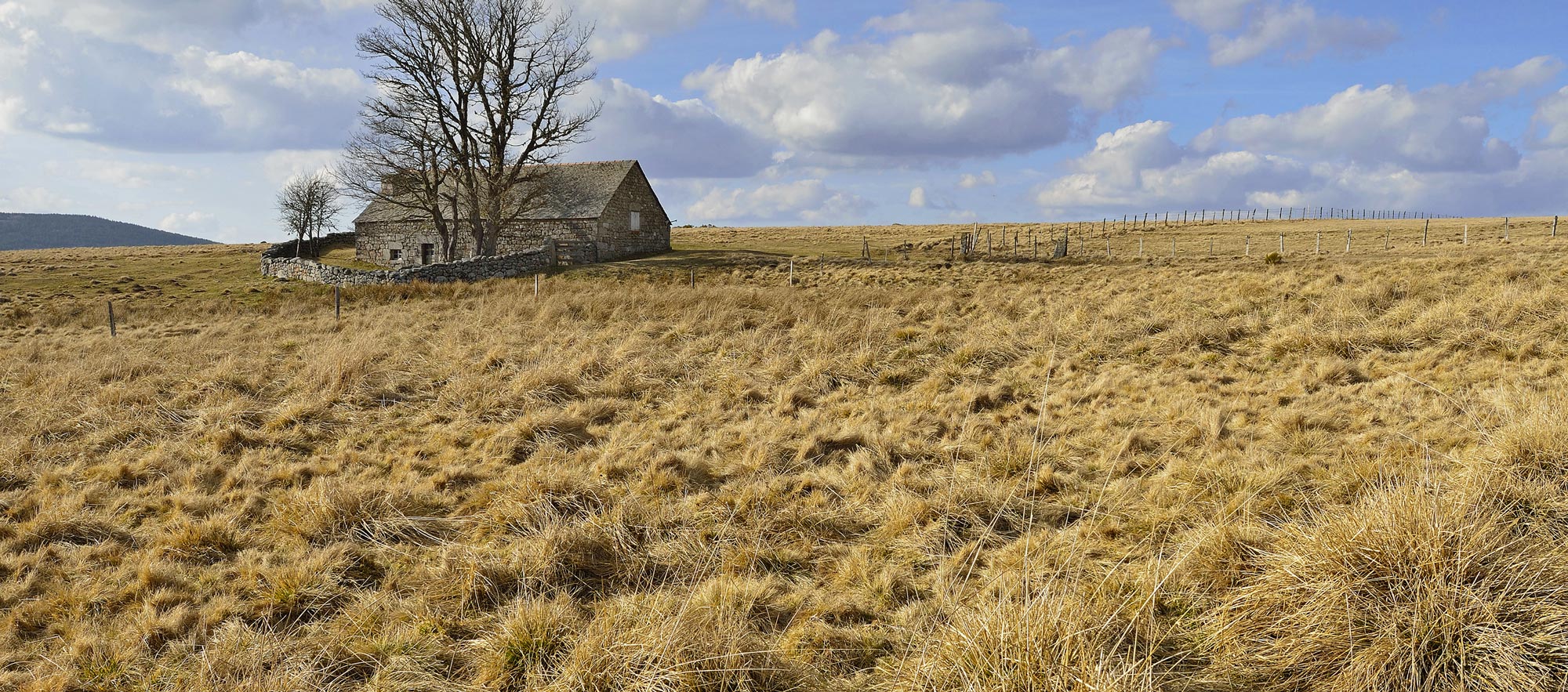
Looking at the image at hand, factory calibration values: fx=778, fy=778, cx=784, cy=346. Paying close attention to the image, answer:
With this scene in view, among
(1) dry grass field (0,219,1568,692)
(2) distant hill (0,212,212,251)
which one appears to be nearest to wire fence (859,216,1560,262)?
(1) dry grass field (0,219,1568,692)

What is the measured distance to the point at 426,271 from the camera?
28.7 meters

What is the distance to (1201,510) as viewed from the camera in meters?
5.50

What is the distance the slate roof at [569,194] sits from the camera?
3791 centimetres

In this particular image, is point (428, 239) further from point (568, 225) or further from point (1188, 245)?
point (1188, 245)

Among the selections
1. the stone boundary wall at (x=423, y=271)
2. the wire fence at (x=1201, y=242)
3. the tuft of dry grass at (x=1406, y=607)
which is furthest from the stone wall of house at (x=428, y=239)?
the tuft of dry grass at (x=1406, y=607)

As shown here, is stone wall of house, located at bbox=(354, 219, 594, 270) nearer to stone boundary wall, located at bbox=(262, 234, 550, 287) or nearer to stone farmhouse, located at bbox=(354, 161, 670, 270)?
stone farmhouse, located at bbox=(354, 161, 670, 270)

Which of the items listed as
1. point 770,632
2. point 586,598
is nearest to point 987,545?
point 770,632

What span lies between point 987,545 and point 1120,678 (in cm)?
243

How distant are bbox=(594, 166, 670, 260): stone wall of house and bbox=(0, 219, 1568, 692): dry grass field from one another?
24.0 m

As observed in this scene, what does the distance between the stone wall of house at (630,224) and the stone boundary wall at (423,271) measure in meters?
4.34

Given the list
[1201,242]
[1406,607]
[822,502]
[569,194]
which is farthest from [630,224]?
[1406,607]

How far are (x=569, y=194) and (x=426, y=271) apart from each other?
12.1m

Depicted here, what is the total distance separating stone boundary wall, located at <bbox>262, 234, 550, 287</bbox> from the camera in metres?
28.7

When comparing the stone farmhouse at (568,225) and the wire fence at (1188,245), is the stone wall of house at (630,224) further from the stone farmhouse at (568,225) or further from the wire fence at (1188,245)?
the wire fence at (1188,245)
